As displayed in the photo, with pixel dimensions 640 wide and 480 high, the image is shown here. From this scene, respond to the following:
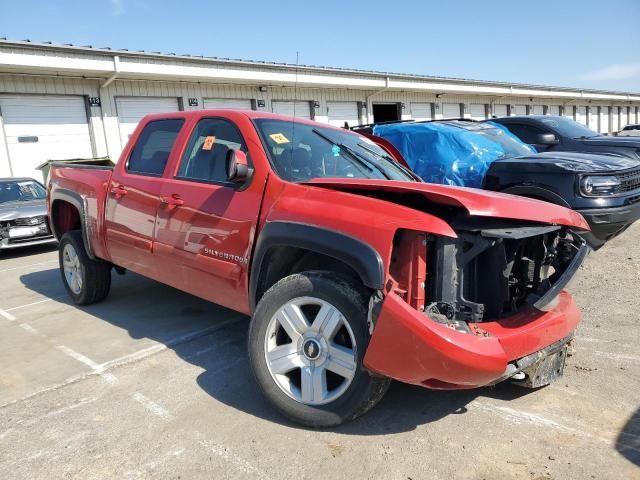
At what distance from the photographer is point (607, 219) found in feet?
18.8

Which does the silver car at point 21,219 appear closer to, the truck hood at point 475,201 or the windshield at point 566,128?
the truck hood at point 475,201

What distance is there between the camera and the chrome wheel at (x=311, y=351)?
275cm

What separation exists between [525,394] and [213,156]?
269 centimetres

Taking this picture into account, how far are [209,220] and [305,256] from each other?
0.80 metres

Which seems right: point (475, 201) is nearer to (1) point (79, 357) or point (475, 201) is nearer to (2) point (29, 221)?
(1) point (79, 357)

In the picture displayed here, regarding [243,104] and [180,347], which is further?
[243,104]

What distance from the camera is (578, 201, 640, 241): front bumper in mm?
5723

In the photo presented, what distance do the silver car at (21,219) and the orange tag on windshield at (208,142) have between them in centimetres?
611

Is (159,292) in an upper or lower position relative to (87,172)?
lower

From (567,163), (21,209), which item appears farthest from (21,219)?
(567,163)

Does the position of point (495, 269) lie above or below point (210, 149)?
below

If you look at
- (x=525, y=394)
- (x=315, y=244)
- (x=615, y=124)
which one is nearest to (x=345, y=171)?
(x=315, y=244)

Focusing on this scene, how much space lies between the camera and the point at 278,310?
2.95 m

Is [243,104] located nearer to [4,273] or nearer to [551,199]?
[4,273]
